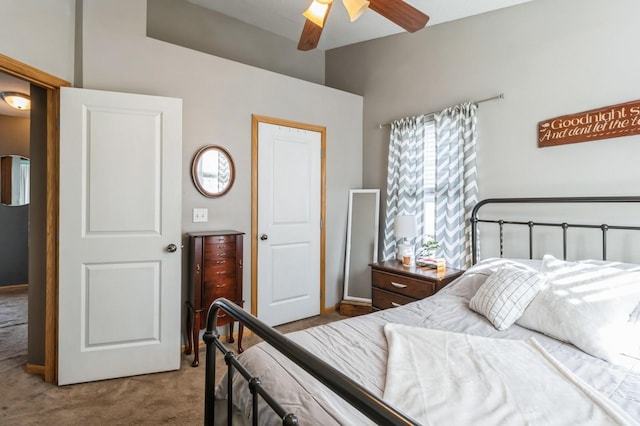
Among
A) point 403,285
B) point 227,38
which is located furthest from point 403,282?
point 227,38

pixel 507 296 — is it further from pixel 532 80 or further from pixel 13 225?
pixel 13 225

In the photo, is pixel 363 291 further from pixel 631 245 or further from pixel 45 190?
pixel 45 190

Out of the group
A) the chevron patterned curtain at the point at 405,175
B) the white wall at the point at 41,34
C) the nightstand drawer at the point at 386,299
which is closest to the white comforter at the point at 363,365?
the nightstand drawer at the point at 386,299

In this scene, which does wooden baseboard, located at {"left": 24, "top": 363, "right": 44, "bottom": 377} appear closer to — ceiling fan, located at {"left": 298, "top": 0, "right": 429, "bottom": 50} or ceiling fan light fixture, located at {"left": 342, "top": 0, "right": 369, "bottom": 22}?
ceiling fan, located at {"left": 298, "top": 0, "right": 429, "bottom": 50}

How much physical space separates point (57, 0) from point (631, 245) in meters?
3.89

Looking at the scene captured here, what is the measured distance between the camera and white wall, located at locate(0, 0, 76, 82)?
1881mm

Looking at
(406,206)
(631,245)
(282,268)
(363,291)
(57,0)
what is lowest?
(363,291)

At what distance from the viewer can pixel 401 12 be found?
182 cm

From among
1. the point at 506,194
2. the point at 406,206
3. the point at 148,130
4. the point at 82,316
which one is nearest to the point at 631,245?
the point at 506,194

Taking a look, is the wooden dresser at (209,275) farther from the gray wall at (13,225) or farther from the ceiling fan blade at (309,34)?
the gray wall at (13,225)

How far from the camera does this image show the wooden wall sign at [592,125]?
6.70ft

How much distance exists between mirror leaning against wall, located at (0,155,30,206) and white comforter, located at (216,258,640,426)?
5.26 meters

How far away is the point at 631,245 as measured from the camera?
2.07 m

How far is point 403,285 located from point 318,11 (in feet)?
6.54
